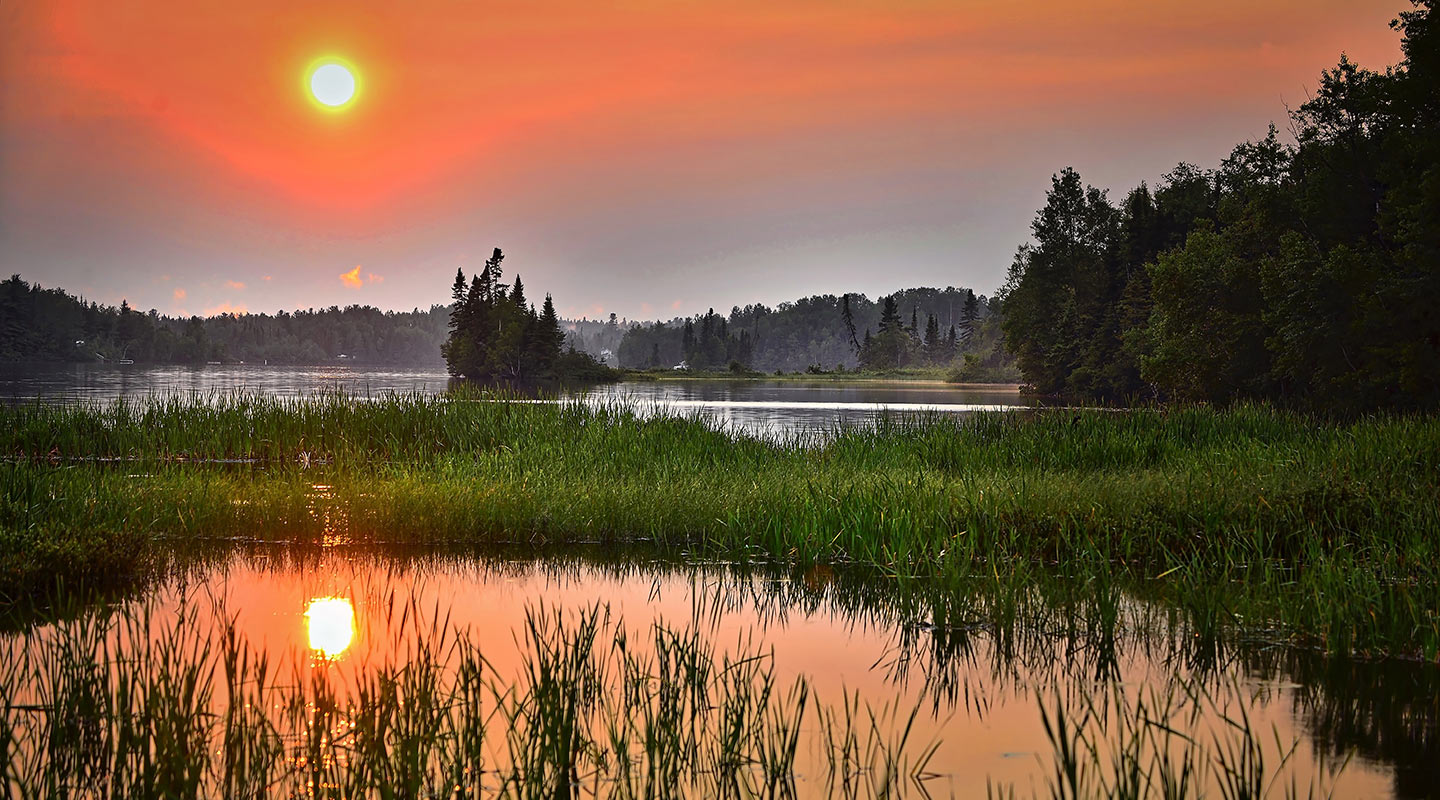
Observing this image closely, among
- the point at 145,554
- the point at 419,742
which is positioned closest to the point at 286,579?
the point at 145,554

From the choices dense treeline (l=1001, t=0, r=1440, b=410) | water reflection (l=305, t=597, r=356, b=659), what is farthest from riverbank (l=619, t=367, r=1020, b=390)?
water reflection (l=305, t=597, r=356, b=659)

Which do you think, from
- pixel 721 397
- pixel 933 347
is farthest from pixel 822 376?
pixel 721 397

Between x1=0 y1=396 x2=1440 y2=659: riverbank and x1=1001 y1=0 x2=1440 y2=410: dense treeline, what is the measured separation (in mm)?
14865

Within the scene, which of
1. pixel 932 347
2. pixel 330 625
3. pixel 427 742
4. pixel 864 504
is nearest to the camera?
pixel 427 742

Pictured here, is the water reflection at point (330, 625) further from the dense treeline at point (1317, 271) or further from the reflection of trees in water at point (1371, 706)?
the dense treeline at point (1317, 271)

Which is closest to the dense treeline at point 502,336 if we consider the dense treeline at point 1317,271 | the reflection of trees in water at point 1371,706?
the dense treeline at point 1317,271

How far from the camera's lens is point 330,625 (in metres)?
10.6

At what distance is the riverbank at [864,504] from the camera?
1121 centimetres

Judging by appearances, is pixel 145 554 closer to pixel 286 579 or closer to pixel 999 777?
pixel 286 579

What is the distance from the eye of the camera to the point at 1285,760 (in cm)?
694

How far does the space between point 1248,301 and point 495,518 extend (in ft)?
148

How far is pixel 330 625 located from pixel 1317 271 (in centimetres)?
3945

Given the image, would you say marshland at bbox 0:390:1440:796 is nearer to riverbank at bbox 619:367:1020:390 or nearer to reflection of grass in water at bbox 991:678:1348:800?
reflection of grass in water at bbox 991:678:1348:800

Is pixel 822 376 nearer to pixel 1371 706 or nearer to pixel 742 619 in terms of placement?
pixel 742 619
